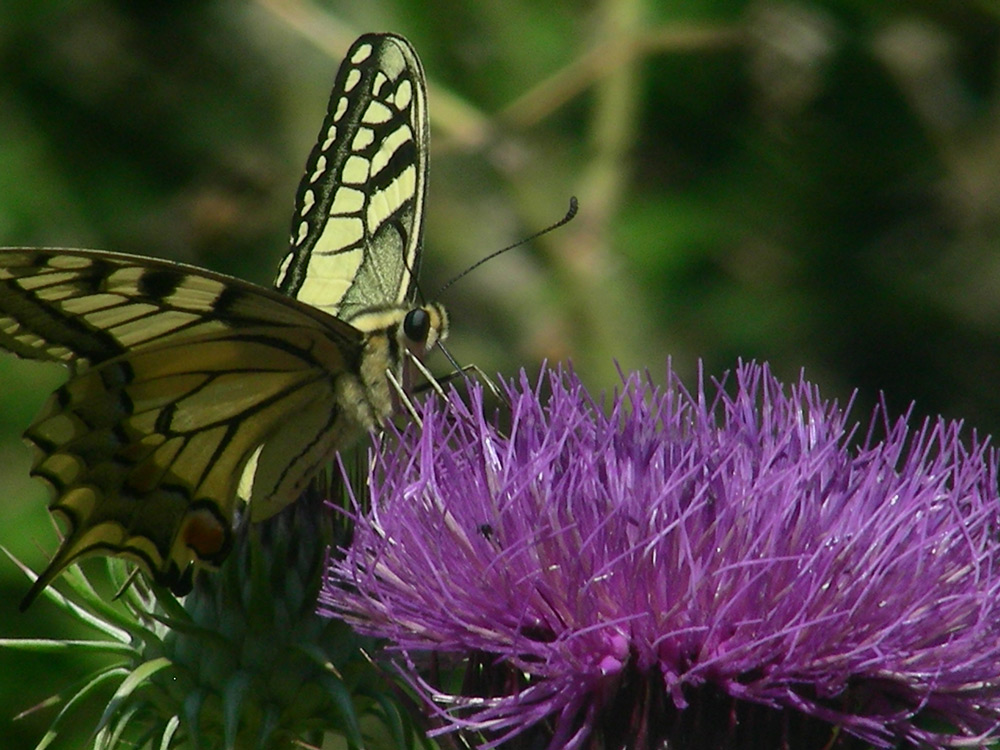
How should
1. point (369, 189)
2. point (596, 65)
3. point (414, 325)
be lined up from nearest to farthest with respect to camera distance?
1. point (414, 325)
2. point (369, 189)
3. point (596, 65)

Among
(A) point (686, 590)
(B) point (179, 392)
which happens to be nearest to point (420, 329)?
(B) point (179, 392)

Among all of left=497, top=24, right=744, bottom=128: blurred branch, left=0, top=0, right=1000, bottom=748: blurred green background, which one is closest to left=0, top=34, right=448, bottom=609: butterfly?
left=0, top=0, right=1000, bottom=748: blurred green background

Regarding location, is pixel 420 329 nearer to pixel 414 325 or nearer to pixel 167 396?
pixel 414 325

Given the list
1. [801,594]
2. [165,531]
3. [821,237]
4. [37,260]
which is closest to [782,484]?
[801,594]

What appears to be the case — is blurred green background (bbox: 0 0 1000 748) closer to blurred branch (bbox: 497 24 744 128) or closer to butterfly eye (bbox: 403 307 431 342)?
blurred branch (bbox: 497 24 744 128)

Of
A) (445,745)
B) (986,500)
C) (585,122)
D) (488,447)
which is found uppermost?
(585,122)

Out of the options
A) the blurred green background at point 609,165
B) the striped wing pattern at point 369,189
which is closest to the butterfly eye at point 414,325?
the striped wing pattern at point 369,189

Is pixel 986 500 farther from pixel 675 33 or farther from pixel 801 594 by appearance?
pixel 675 33
